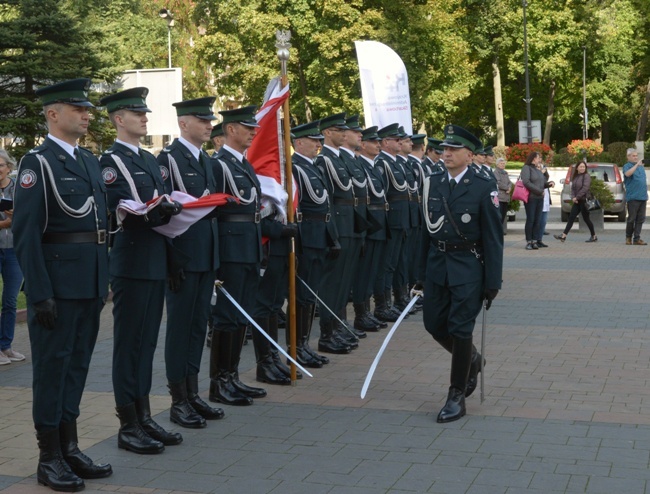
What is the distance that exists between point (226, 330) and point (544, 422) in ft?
7.60

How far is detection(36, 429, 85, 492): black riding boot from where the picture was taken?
5883 mm

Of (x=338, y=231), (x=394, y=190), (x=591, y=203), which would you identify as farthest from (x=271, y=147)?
(x=591, y=203)

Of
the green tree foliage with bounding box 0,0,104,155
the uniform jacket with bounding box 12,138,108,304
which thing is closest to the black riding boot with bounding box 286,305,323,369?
the uniform jacket with bounding box 12,138,108,304

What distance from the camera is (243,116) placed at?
26.2ft

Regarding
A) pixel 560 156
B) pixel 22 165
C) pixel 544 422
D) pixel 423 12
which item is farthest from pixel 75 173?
pixel 560 156

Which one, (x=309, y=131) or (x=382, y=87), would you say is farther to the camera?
(x=382, y=87)

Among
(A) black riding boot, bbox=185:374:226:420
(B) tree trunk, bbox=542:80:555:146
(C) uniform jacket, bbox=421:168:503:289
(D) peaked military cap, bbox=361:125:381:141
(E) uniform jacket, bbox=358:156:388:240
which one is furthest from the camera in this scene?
(B) tree trunk, bbox=542:80:555:146

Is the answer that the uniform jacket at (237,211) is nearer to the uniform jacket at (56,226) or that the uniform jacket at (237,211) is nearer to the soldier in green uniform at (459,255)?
the soldier in green uniform at (459,255)

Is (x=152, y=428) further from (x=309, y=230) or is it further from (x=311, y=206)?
(x=311, y=206)

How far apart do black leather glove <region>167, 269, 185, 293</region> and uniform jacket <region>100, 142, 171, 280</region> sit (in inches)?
6.4

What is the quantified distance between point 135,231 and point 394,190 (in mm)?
6118

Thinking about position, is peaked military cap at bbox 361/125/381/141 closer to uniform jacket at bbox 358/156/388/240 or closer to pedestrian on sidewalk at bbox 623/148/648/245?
uniform jacket at bbox 358/156/388/240

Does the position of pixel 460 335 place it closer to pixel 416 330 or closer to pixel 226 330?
pixel 226 330

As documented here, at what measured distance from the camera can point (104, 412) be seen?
7762 mm
